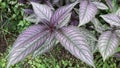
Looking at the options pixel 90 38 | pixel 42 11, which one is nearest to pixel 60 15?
pixel 42 11

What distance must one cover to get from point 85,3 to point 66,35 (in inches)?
16.3

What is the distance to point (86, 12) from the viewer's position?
1383mm

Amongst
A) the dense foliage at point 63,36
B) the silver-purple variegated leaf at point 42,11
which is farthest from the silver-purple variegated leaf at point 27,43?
the silver-purple variegated leaf at point 42,11

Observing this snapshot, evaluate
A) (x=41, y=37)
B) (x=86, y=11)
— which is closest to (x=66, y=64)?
(x=86, y=11)

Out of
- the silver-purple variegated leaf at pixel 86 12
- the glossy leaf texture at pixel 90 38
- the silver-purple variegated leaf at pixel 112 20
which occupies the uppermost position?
the silver-purple variegated leaf at pixel 86 12

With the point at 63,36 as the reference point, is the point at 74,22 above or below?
below

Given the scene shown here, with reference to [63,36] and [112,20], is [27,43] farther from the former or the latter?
[112,20]

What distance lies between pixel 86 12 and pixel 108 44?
0.22 meters

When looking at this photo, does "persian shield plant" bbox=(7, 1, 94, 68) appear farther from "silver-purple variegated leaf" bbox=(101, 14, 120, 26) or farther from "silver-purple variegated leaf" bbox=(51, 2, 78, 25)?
"silver-purple variegated leaf" bbox=(101, 14, 120, 26)

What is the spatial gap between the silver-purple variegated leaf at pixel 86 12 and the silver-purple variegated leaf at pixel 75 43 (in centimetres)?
17

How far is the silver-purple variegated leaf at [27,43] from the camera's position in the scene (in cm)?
108

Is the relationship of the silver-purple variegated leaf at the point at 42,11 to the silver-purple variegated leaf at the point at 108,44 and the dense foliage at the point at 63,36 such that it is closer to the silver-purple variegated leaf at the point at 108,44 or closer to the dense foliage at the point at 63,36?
the dense foliage at the point at 63,36

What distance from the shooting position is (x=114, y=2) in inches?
70.7

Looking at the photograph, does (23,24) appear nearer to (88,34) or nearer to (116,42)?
(88,34)
